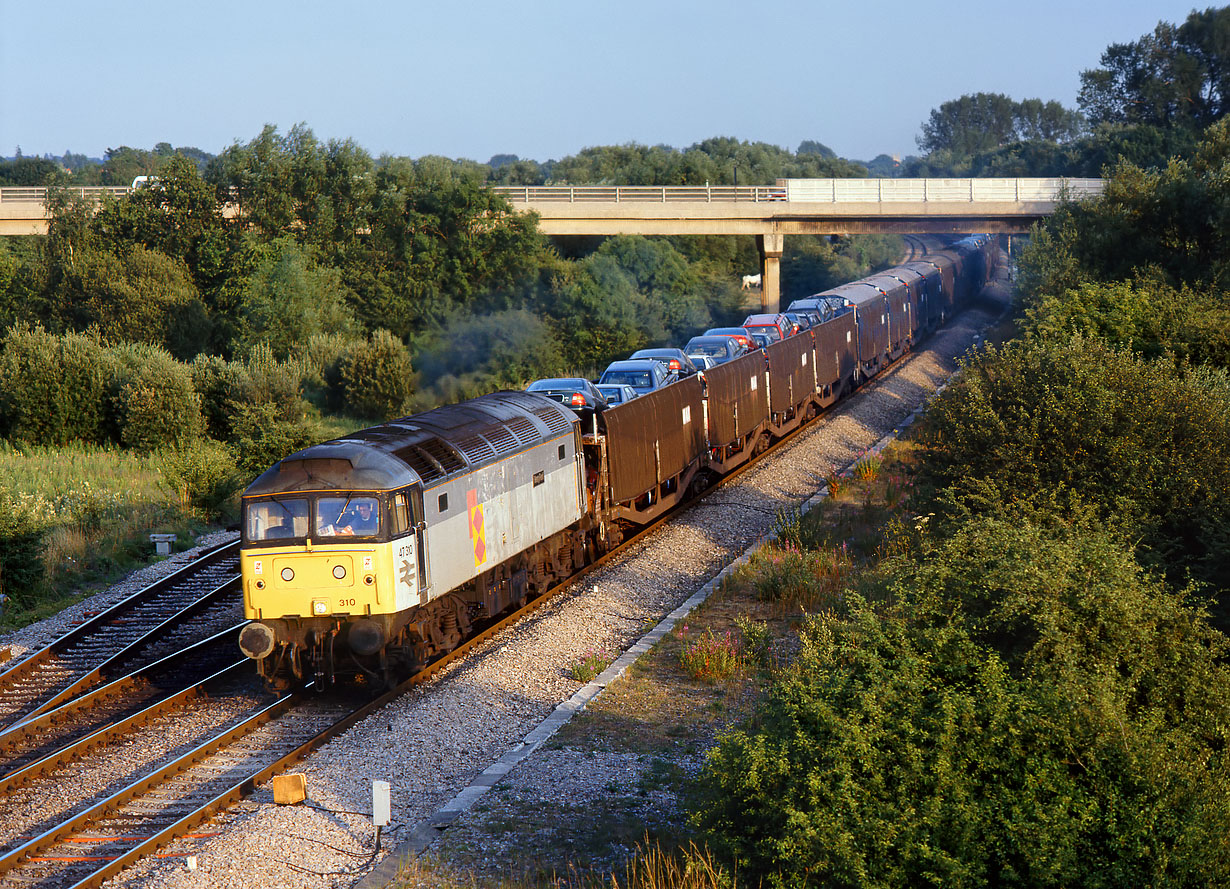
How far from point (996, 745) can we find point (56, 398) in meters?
33.3

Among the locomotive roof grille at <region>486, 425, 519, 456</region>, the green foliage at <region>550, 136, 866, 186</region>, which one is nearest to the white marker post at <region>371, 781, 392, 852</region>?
the locomotive roof grille at <region>486, 425, 519, 456</region>

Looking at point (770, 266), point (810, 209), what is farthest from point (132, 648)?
point (770, 266)

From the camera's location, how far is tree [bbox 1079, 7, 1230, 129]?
7788cm

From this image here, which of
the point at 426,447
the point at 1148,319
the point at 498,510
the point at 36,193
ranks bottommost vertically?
the point at 498,510

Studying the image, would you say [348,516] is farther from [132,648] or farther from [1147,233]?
[1147,233]

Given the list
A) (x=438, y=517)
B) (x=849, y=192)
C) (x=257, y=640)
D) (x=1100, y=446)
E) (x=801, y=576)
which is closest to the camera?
(x=257, y=640)

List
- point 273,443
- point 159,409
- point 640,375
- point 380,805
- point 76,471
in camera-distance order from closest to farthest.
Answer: point 380,805 → point 640,375 → point 273,443 → point 76,471 → point 159,409

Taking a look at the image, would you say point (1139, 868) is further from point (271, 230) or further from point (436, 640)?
point (271, 230)

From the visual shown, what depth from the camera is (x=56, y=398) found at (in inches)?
1358

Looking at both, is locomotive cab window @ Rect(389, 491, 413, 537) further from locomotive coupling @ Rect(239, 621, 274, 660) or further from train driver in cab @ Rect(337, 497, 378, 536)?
locomotive coupling @ Rect(239, 621, 274, 660)

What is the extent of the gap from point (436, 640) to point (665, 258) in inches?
1681

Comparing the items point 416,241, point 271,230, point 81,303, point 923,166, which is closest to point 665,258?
point 416,241

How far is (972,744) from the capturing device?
7.22m

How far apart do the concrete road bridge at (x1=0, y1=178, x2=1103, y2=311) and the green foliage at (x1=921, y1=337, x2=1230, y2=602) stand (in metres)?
34.2
